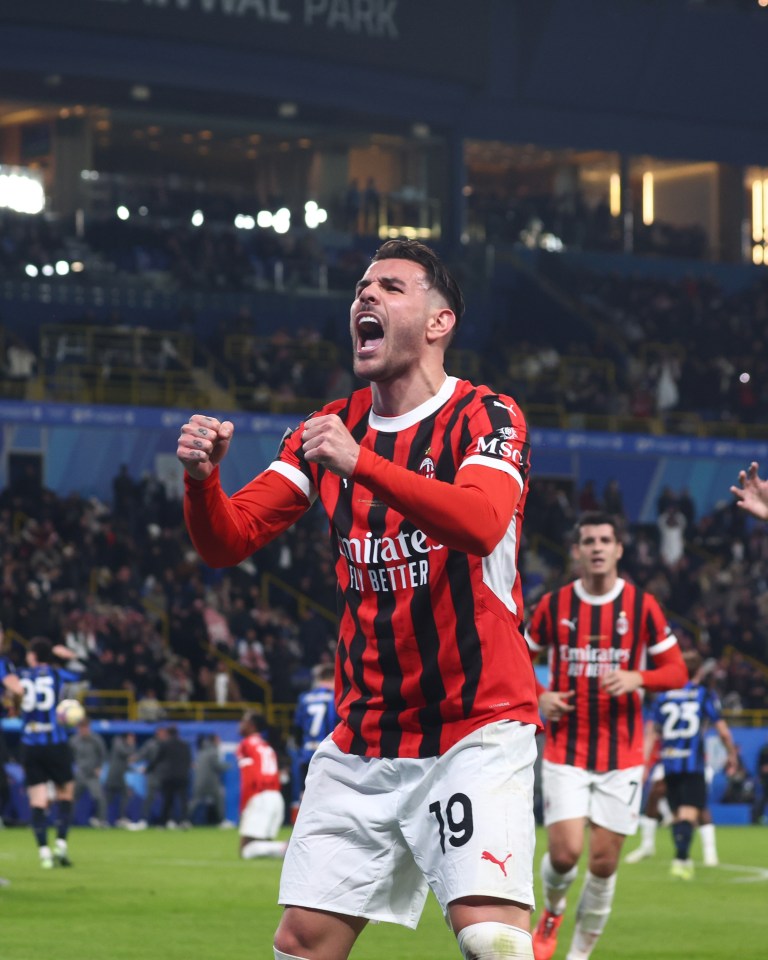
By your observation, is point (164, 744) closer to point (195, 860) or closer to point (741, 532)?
point (195, 860)

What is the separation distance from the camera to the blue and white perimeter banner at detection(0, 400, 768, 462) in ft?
108

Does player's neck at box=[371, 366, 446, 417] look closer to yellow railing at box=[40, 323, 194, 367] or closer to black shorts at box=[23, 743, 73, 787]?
black shorts at box=[23, 743, 73, 787]

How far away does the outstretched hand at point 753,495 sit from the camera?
6516 mm

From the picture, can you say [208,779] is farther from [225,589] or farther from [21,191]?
[21,191]

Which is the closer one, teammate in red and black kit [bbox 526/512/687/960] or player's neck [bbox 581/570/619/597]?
teammate in red and black kit [bbox 526/512/687/960]

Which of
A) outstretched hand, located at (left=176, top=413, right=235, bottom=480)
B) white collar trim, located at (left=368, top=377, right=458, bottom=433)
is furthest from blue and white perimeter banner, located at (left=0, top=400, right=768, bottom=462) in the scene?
outstretched hand, located at (left=176, top=413, right=235, bottom=480)

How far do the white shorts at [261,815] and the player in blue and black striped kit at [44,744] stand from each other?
2.19 meters

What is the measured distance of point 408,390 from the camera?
5.44 metres

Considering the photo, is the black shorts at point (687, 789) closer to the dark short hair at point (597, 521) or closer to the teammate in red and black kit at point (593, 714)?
the teammate in red and black kit at point (593, 714)

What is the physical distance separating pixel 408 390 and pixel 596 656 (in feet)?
17.9

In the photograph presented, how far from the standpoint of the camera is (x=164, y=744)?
979 inches

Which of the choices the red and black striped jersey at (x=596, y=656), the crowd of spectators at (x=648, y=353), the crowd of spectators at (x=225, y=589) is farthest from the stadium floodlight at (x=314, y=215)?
the red and black striped jersey at (x=596, y=656)

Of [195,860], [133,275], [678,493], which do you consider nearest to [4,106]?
[133,275]

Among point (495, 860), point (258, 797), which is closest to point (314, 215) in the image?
point (258, 797)
